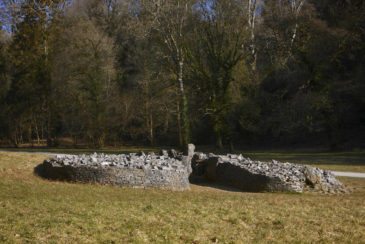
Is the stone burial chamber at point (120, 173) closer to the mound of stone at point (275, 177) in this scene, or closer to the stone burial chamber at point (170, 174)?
the stone burial chamber at point (170, 174)

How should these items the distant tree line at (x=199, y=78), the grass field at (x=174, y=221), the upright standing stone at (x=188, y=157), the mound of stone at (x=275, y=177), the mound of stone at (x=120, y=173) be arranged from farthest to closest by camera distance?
the distant tree line at (x=199, y=78) < the upright standing stone at (x=188, y=157) < the mound of stone at (x=275, y=177) < the mound of stone at (x=120, y=173) < the grass field at (x=174, y=221)

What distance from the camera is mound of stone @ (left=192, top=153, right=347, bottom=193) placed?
45.0 ft

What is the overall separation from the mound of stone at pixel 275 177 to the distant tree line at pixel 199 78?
12.2 metres

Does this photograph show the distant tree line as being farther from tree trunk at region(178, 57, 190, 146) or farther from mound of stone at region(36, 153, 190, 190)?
mound of stone at region(36, 153, 190, 190)

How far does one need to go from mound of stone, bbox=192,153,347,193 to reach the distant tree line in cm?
1221

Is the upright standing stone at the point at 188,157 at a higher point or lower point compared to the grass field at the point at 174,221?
higher

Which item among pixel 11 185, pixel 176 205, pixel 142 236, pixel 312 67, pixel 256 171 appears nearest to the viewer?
pixel 142 236

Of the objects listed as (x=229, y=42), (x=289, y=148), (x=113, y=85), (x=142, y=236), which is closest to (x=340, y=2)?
(x=229, y=42)

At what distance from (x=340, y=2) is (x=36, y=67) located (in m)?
24.0

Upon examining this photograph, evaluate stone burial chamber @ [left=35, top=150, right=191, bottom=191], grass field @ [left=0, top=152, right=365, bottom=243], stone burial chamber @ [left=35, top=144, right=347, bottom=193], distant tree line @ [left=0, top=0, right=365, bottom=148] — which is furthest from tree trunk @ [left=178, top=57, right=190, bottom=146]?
grass field @ [left=0, top=152, right=365, bottom=243]

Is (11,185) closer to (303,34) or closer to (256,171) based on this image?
(256,171)

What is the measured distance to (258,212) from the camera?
7.86 metres

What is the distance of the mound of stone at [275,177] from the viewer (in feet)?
45.0

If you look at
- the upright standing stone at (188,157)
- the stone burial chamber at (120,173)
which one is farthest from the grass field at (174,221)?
the upright standing stone at (188,157)
